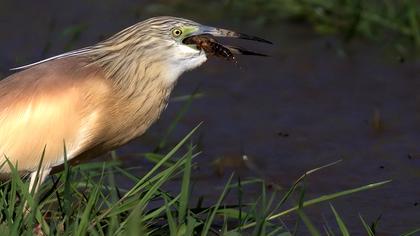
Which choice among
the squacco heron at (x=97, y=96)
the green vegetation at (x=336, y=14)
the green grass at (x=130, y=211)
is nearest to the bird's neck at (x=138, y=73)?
the squacco heron at (x=97, y=96)

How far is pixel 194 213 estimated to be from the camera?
5.20m

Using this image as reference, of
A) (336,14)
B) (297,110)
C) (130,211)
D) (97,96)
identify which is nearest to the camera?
(130,211)

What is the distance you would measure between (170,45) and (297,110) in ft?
7.83

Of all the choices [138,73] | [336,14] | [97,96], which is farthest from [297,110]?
[97,96]

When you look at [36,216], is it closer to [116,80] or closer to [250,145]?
[116,80]

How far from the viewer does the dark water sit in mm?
6582

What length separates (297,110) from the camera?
25.2ft

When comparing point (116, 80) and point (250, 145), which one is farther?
point (250, 145)

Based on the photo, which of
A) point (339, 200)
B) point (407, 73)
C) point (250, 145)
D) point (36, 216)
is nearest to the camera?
point (36, 216)

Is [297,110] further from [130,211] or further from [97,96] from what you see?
[130,211]

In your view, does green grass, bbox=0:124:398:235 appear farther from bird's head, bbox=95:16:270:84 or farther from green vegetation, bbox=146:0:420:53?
green vegetation, bbox=146:0:420:53

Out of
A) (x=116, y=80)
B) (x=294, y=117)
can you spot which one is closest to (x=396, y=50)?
(x=294, y=117)

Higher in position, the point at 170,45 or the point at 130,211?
the point at 170,45

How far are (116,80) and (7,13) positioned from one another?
398cm
